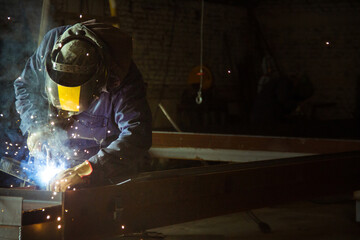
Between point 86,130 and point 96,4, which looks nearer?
point 86,130

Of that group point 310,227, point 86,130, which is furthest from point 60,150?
point 310,227

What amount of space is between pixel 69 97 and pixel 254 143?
3115 mm

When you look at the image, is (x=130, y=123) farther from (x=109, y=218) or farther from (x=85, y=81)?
(x=109, y=218)

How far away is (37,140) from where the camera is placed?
8.99ft

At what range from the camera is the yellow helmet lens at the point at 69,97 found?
2.41 meters

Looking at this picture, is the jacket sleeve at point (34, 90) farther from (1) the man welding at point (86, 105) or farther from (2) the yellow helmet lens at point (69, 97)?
(2) the yellow helmet lens at point (69, 97)

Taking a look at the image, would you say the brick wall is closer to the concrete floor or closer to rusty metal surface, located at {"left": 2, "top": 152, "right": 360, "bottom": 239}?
the concrete floor

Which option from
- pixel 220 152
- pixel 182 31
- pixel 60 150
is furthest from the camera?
pixel 182 31

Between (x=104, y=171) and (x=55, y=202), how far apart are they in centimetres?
49

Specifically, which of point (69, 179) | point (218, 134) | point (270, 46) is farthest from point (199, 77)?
point (69, 179)

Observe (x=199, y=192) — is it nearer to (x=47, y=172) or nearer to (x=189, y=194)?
(x=189, y=194)

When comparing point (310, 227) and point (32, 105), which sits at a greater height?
point (32, 105)

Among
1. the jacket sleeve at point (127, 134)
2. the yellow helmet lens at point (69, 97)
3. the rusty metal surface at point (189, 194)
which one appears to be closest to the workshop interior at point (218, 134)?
the rusty metal surface at point (189, 194)

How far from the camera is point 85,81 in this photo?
243 centimetres
